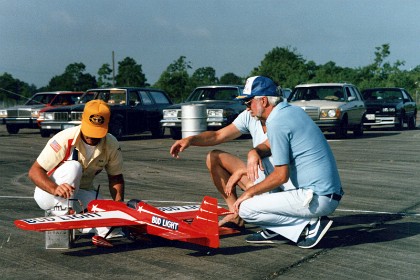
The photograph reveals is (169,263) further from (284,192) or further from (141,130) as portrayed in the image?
(141,130)

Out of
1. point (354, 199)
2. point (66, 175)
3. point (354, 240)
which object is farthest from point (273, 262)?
point (354, 199)

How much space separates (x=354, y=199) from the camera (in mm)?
8953

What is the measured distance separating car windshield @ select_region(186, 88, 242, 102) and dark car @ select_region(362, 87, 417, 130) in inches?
289

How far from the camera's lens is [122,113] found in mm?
21188

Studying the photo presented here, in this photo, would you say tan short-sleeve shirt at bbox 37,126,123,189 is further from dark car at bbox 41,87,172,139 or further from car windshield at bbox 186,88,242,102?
car windshield at bbox 186,88,242,102

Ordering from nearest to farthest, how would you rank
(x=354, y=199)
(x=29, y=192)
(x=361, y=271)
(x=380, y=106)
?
(x=361, y=271) < (x=354, y=199) < (x=29, y=192) < (x=380, y=106)

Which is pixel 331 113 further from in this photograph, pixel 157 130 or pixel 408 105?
pixel 408 105

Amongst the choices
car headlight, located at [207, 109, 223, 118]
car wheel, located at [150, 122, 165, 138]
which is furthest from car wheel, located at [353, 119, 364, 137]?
car wheel, located at [150, 122, 165, 138]

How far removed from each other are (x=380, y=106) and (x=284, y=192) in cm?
2190

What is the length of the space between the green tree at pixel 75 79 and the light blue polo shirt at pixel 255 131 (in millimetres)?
64293

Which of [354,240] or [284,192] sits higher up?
[284,192]

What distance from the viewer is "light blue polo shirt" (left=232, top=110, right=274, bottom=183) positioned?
252 inches

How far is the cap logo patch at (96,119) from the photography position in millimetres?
5969

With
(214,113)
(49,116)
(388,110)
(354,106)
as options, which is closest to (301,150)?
(214,113)
